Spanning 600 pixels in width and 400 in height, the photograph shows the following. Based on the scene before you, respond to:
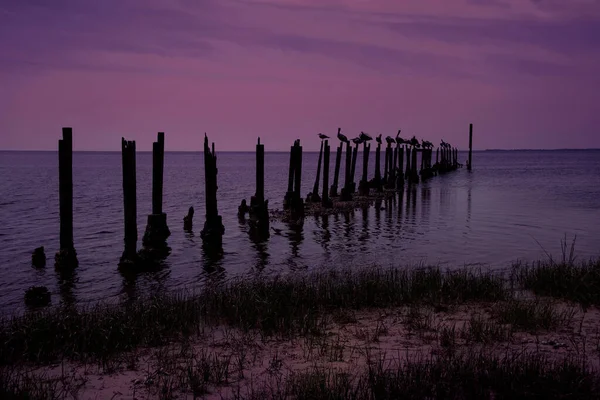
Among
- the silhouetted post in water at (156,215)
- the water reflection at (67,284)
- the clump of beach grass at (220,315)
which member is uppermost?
the silhouetted post in water at (156,215)

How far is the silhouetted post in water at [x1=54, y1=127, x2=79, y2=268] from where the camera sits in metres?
11.7

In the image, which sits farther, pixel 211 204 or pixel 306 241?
pixel 306 241

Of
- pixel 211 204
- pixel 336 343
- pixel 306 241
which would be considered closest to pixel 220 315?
pixel 336 343

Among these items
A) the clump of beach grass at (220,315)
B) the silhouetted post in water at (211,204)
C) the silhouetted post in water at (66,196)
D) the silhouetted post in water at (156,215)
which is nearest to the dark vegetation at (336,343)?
the clump of beach grass at (220,315)

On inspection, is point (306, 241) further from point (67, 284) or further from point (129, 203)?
point (67, 284)

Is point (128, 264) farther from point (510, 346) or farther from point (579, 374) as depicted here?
point (579, 374)

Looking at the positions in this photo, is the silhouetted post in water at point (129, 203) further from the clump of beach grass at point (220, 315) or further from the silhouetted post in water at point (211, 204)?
the clump of beach grass at point (220, 315)

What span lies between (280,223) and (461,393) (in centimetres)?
1612

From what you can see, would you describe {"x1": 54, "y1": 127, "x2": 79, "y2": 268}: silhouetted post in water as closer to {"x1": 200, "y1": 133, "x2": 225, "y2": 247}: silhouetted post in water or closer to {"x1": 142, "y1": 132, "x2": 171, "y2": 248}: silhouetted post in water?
{"x1": 142, "y1": 132, "x2": 171, "y2": 248}: silhouetted post in water

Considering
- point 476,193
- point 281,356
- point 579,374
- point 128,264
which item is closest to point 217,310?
point 281,356

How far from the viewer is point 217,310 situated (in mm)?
7391

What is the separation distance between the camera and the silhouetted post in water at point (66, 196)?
38.4 feet

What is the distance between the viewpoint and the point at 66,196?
472 inches

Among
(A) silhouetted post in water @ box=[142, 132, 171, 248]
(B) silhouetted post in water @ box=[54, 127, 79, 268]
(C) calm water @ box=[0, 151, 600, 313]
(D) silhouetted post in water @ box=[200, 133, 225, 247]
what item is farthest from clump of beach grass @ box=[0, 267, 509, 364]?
(D) silhouetted post in water @ box=[200, 133, 225, 247]
